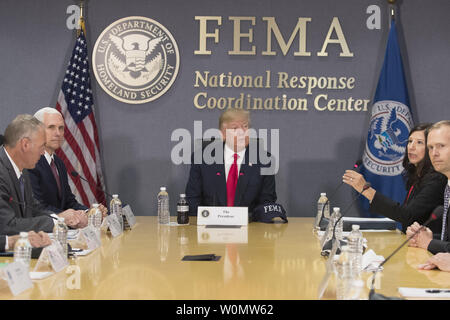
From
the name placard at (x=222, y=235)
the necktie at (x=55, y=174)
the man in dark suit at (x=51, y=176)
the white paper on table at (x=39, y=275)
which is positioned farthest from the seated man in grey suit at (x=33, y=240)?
the necktie at (x=55, y=174)

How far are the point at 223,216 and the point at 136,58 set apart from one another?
90.6 inches

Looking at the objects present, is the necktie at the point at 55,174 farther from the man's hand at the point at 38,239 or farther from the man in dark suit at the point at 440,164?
the man in dark suit at the point at 440,164

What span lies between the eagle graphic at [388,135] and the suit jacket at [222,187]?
1279 millimetres

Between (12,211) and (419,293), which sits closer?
(419,293)

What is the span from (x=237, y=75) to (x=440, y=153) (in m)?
2.64

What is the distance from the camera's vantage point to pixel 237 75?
554 cm

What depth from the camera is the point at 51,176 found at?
434 cm

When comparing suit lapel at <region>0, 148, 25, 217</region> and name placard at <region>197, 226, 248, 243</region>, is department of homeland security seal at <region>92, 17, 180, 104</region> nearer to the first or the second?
name placard at <region>197, 226, 248, 243</region>

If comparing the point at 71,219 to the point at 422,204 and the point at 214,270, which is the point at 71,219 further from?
the point at 422,204

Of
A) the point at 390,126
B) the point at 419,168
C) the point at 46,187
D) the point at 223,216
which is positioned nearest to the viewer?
the point at 223,216

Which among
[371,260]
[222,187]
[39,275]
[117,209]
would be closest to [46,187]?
[117,209]

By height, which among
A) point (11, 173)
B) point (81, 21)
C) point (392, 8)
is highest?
point (392, 8)

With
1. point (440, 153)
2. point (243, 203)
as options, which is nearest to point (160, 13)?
point (243, 203)
